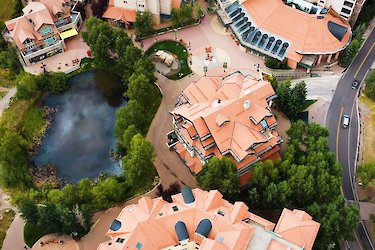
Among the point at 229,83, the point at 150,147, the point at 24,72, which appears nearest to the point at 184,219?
the point at 150,147

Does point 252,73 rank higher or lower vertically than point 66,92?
lower

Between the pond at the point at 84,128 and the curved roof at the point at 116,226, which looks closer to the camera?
the curved roof at the point at 116,226

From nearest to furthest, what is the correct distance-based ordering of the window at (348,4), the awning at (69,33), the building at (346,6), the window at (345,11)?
1. the window at (348,4)
2. the building at (346,6)
3. the window at (345,11)
4. the awning at (69,33)

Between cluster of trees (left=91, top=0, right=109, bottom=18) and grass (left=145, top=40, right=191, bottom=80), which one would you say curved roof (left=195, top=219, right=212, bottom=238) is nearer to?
grass (left=145, top=40, right=191, bottom=80)

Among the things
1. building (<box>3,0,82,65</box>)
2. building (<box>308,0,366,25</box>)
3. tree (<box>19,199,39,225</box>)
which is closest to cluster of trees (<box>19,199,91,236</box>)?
tree (<box>19,199,39,225</box>)

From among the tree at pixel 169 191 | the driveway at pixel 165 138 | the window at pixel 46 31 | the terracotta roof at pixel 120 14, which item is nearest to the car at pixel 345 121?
the driveway at pixel 165 138

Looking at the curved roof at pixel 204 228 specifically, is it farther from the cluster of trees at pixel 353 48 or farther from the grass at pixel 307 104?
the cluster of trees at pixel 353 48

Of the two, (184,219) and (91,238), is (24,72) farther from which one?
(184,219)

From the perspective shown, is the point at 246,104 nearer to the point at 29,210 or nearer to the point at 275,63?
the point at 275,63
